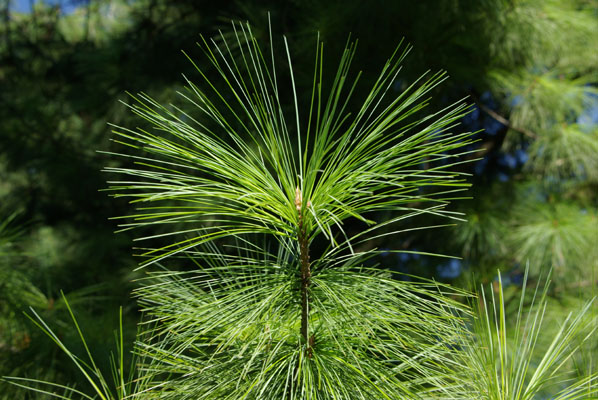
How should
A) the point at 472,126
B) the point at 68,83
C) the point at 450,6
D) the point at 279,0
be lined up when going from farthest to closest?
the point at 68,83 → the point at 472,126 → the point at 279,0 → the point at 450,6

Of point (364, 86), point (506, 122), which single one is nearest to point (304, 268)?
point (364, 86)

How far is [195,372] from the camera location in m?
0.50

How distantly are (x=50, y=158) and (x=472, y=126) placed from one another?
1.40 m

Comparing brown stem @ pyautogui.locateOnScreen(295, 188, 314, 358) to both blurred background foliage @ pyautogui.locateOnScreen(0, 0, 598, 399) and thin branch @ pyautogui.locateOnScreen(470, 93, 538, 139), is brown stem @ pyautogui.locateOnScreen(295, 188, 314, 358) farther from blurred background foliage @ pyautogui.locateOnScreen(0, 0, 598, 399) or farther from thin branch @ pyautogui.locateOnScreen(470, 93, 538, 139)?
thin branch @ pyautogui.locateOnScreen(470, 93, 538, 139)

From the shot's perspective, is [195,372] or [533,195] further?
[533,195]

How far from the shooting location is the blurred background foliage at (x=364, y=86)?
1.03 m

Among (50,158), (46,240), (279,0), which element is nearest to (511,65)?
(279,0)

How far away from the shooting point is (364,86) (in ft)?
3.23

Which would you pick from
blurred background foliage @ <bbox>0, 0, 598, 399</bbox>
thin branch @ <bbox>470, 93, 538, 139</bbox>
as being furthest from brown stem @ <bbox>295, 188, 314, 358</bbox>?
thin branch @ <bbox>470, 93, 538, 139</bbox>

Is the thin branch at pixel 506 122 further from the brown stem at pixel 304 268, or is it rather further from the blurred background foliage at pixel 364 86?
the brown stem at pixel 304 268

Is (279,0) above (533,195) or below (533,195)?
above

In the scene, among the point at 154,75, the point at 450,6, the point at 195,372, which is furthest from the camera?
the point at 154,75

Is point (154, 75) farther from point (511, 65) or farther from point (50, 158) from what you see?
point (511, 65)

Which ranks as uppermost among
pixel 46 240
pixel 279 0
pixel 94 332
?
pixel 279 0
